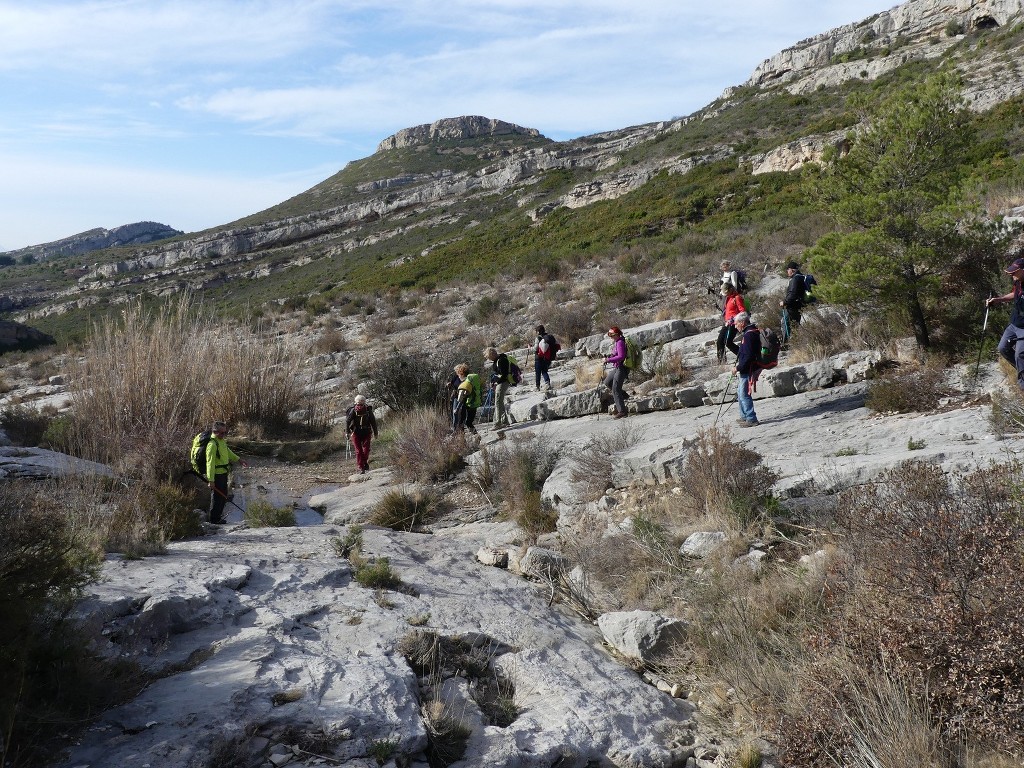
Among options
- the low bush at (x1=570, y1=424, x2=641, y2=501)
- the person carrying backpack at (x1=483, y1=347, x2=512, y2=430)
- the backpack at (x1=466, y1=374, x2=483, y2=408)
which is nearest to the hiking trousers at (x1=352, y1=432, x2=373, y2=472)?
the backpack at (x1=466, y1=374, x2=483, y2=408)

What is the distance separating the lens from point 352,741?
340 cm

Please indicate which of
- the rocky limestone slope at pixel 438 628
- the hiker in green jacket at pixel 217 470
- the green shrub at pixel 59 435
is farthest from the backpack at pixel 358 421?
the green shrub at pixel 59 435

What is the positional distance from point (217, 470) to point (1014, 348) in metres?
9.33

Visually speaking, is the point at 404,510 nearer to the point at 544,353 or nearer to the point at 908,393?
the point at 544,353

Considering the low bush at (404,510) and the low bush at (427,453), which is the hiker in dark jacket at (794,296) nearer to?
the low bush at (427,453)

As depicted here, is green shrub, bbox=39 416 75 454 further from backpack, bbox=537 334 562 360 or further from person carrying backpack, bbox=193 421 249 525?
backpack, bbox=537 334 562 360

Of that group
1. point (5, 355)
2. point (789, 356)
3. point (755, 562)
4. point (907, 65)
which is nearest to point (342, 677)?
point (755, 562)

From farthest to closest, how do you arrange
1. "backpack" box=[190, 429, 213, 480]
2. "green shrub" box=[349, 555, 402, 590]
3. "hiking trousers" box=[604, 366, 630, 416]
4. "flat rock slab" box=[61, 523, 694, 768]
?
"hiking trousers" box=[604, 366, 630, 416]
"backpack" box=[190, 429, 213, 480]
"green shrub" box=[349, 555, 402, 590]
"flat rock slab" box=[61, 523, 694, 768]

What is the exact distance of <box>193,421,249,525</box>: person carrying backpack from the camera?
29.1 feet

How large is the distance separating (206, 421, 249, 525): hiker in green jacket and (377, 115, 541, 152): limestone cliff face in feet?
296

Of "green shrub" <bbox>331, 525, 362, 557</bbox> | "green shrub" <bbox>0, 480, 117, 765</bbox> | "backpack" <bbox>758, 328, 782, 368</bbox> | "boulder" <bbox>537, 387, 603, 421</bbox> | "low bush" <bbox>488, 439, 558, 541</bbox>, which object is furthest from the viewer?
"boulder" <bbox>537, 387, 603, 421</bbox>

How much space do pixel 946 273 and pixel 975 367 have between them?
1.76 m

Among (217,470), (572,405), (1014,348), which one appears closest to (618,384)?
(572,405)

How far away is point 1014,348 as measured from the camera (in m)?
6.65
